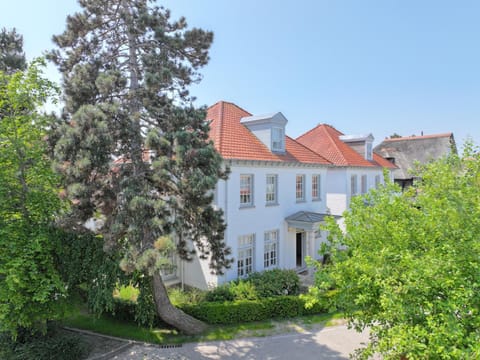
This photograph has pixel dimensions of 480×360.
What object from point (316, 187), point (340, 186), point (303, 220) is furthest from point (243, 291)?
point (340, 186)

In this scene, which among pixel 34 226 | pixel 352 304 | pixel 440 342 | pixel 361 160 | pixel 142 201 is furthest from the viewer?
pixel 361 160

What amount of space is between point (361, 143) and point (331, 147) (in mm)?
3819

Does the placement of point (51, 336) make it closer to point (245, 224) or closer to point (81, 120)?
point (81, 120)

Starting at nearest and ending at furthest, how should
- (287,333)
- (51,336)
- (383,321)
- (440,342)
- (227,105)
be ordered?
(440,342), (383,321), (51,336), (287,333), (227,105)

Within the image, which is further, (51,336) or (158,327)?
(158,327)

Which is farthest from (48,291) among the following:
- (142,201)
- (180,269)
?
(180,269)

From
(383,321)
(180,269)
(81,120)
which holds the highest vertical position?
(81,120)

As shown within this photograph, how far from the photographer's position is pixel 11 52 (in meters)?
18.8

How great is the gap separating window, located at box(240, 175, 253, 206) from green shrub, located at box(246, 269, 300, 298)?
3758 mm

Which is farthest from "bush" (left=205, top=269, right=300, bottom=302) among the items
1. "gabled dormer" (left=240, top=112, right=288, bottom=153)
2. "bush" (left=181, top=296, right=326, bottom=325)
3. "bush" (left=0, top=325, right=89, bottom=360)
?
"gabled dormer" (left=240, top=112, right=288, bottom=153)

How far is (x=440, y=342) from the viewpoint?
4.70m

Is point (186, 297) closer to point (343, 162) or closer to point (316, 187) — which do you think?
point (316, 187)

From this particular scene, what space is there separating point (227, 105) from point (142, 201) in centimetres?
1222

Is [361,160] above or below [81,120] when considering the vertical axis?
above
